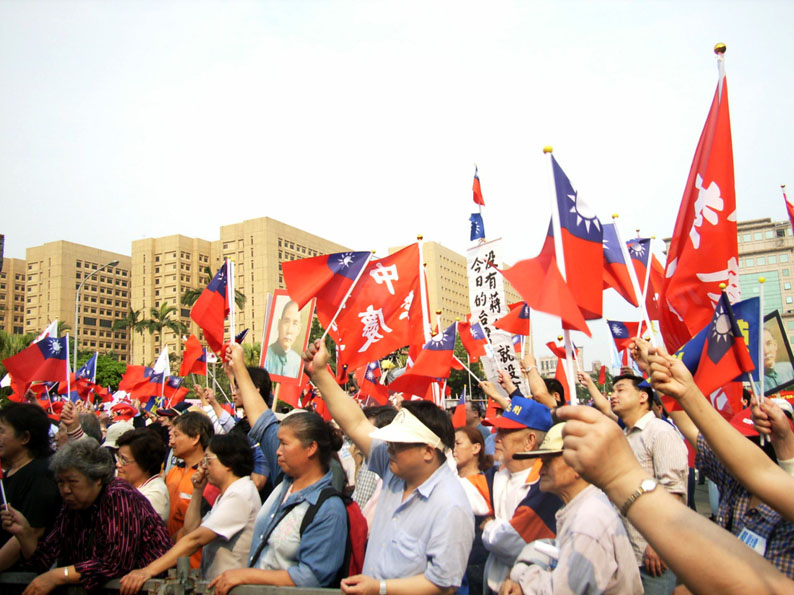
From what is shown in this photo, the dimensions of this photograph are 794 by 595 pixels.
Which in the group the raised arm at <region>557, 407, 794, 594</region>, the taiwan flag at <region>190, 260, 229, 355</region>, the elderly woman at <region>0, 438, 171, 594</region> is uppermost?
the taiwan flag at <region>190, 260, 229, 355</region>

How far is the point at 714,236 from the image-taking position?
14.6 feet

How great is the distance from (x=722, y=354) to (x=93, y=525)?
3.88 meters

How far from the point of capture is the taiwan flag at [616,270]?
6.80 m

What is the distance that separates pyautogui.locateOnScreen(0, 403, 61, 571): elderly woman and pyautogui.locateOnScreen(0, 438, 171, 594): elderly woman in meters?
0.16

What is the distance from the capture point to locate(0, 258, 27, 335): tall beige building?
11638cm

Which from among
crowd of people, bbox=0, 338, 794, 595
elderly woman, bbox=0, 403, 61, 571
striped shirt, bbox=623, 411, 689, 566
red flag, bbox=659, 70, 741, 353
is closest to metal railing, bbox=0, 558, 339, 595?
crowd of people, bbox=0, 338, 794, 595

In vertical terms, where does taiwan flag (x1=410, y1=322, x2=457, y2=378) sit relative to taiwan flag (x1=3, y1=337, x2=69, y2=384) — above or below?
below

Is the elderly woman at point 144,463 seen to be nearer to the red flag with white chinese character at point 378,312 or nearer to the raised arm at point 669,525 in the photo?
the red flag with white chinese character at point 378,312

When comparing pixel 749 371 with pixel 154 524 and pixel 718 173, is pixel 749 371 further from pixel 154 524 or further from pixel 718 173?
pixel 154 524

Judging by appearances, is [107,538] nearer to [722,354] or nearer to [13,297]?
[722,354]

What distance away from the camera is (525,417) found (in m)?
4.18

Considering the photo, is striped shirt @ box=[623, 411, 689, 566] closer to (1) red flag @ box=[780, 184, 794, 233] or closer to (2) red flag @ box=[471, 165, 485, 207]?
(1) red flag @ box=[780, 184, 794, 233]

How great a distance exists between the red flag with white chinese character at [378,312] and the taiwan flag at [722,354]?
417cm

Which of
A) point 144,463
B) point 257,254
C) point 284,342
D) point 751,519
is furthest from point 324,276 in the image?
point 257,254
